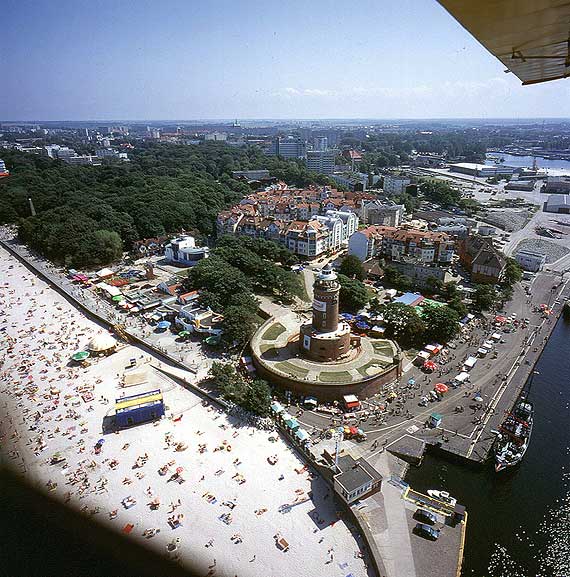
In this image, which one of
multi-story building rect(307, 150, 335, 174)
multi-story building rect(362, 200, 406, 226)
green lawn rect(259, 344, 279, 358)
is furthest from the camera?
multi-story building rect(307, 150, 335, 174)

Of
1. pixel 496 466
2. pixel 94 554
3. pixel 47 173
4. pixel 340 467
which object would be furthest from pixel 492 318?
pixel 47 173

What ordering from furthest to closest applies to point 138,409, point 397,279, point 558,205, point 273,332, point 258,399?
1. point 558,205
2. point 397,279
3. point 273,332
4. point 258,399
5. point 138,409

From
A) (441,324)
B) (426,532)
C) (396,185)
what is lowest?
(426,532)

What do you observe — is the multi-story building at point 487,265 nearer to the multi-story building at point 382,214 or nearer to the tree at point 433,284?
the tree at point 433,284

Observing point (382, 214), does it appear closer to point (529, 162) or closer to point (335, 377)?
point (335, 377)

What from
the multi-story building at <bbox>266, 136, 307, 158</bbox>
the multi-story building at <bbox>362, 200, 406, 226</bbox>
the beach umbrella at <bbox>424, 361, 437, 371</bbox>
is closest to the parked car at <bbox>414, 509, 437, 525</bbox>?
the beach umbrella at <bbox>424, 361, 437, 371</bbox>

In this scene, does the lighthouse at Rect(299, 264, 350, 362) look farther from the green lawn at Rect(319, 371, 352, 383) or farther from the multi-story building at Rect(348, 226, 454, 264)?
the multi-story building at Rect(348, 226, 454, 264)

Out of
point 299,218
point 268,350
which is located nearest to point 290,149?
point 299,218
